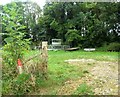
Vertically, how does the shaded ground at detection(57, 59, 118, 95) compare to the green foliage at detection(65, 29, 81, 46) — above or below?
below

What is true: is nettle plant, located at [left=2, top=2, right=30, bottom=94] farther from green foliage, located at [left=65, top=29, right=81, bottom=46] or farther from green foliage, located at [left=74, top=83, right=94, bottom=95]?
green foliage, located at [left=65, top=29, right=81, bottom=46]

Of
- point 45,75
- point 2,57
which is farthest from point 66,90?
point 2,57

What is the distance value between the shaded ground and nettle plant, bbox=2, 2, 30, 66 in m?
0.57

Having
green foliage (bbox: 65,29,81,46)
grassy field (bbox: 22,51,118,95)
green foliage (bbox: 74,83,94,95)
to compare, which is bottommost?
green foliage (bbox: 74,83,94,95)

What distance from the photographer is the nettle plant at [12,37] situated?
97.2 inches

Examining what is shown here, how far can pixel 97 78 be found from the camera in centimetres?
288

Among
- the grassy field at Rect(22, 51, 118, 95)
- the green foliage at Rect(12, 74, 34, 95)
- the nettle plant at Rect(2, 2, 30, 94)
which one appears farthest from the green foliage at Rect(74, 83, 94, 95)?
the nettle plant at Rect(2, 2, 30, 94)

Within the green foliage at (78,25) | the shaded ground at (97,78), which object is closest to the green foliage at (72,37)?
the green foliage at (78,25)

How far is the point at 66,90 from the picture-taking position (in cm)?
249

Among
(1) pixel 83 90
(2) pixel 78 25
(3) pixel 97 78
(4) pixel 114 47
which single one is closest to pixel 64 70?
(3) pixel 97 78

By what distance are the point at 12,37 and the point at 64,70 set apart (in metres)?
0.93

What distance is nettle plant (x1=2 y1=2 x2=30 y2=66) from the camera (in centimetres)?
247

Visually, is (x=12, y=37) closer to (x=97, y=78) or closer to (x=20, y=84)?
(x=20, y=84)

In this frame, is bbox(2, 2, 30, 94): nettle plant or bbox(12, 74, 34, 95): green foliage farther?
bbox(2, 2, 30, 94): nettle plant
